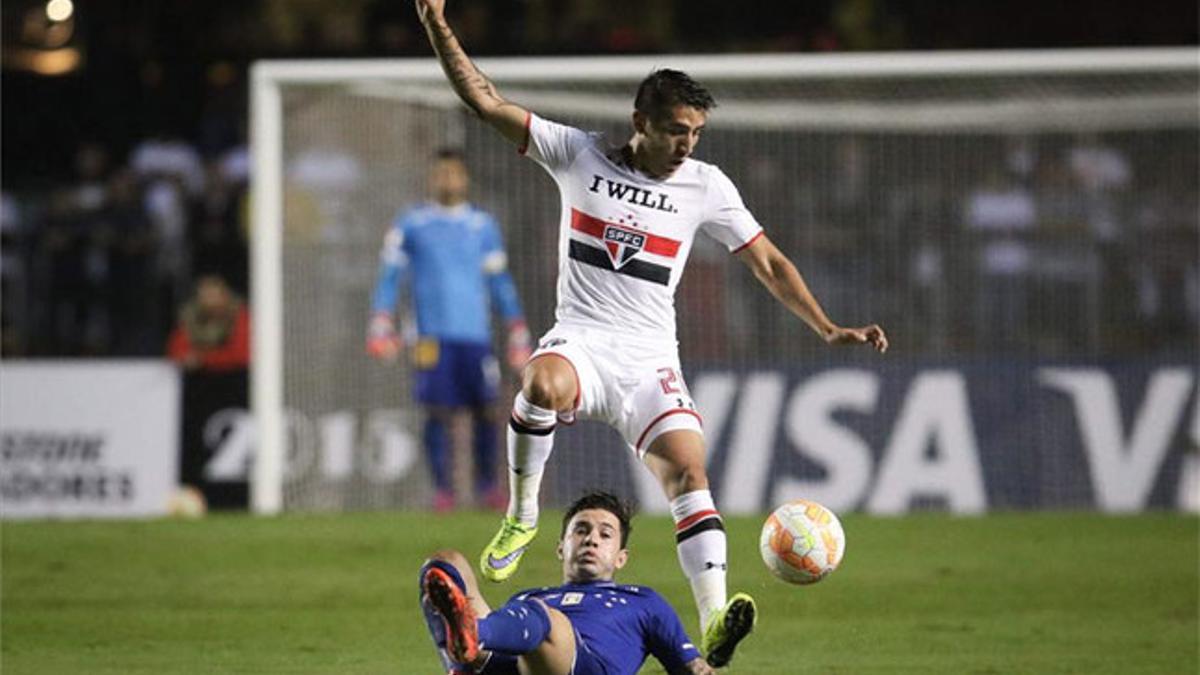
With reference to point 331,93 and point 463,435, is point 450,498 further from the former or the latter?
point 331,93

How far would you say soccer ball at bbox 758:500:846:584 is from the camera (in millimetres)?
7465

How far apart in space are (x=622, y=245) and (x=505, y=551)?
1232 millimetres

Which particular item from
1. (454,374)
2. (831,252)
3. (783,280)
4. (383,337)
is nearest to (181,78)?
(454,374)

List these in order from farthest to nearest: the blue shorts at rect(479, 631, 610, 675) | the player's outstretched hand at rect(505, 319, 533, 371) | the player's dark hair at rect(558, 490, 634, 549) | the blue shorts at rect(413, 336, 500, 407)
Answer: the blue shorts at rect(413, 336, 500, 407) < the player's outstretched hand at rect(505, 319, 533, 371) < the player's dark hair at rect(558, 490, 634, 549) < the blue shorts at rect(479, 631, 610, 675)

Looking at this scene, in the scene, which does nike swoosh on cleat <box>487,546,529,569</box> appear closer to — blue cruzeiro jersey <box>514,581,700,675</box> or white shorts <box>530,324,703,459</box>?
white shorts <box>530,324,703,459</box>

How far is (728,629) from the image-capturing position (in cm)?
705

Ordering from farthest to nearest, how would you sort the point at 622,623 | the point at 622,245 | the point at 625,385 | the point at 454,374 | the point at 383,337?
1. the point at 454,374
2. the point at 383,337
3. the point at 622,245
4. the point at 625,385
5. the point at 622,623

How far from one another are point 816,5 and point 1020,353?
649 centimetres

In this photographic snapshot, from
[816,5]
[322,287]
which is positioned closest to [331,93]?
[322,287]

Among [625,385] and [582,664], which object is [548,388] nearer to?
[625,385]

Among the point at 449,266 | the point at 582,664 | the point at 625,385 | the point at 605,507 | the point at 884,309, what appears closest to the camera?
the point at 582,664

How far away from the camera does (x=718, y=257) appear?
1622cm

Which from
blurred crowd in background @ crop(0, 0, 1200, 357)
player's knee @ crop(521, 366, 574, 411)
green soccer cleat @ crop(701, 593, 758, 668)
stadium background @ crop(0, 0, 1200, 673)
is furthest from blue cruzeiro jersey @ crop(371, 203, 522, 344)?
green soccer cleat @ crop(701, 593, 758, 668)

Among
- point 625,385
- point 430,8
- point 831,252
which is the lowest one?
point 831,252
